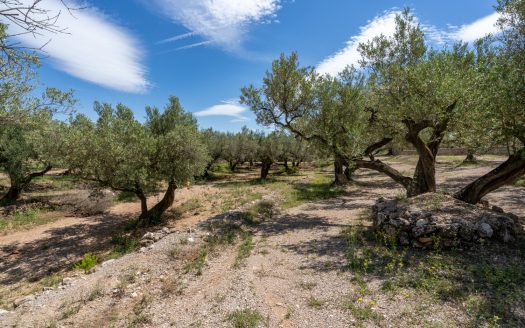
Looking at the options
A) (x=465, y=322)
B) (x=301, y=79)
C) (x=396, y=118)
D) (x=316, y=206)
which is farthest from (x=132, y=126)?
(x=465, y=322)

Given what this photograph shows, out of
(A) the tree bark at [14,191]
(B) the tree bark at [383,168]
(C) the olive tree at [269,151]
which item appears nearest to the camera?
(B) the tree bark at [383,168]

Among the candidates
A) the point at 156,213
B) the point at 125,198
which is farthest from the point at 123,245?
the point at 125,198

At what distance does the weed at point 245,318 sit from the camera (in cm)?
618

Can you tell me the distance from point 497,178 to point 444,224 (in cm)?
431

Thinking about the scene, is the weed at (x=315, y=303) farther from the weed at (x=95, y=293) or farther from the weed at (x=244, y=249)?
the weed at (x=95, y=293)

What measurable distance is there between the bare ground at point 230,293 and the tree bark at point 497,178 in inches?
124

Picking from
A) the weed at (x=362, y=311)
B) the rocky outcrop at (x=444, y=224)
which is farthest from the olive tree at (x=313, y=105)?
the weed at (x=362, y=311)

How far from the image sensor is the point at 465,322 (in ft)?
18.5

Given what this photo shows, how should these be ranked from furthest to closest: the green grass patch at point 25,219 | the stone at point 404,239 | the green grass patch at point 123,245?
the green grass patch at point 25,219 → the green grass patch at point 123,245 → the stone at point 404,239

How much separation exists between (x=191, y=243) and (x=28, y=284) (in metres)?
6.12

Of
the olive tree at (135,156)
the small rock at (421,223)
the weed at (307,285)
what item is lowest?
the weed at (307,285)

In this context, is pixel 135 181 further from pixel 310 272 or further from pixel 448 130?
pixel 448 130

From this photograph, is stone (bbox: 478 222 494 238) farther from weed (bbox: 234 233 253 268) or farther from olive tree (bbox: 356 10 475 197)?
weed (bbox: 234 233 253 268)

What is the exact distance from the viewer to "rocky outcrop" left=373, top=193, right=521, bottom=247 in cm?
915
